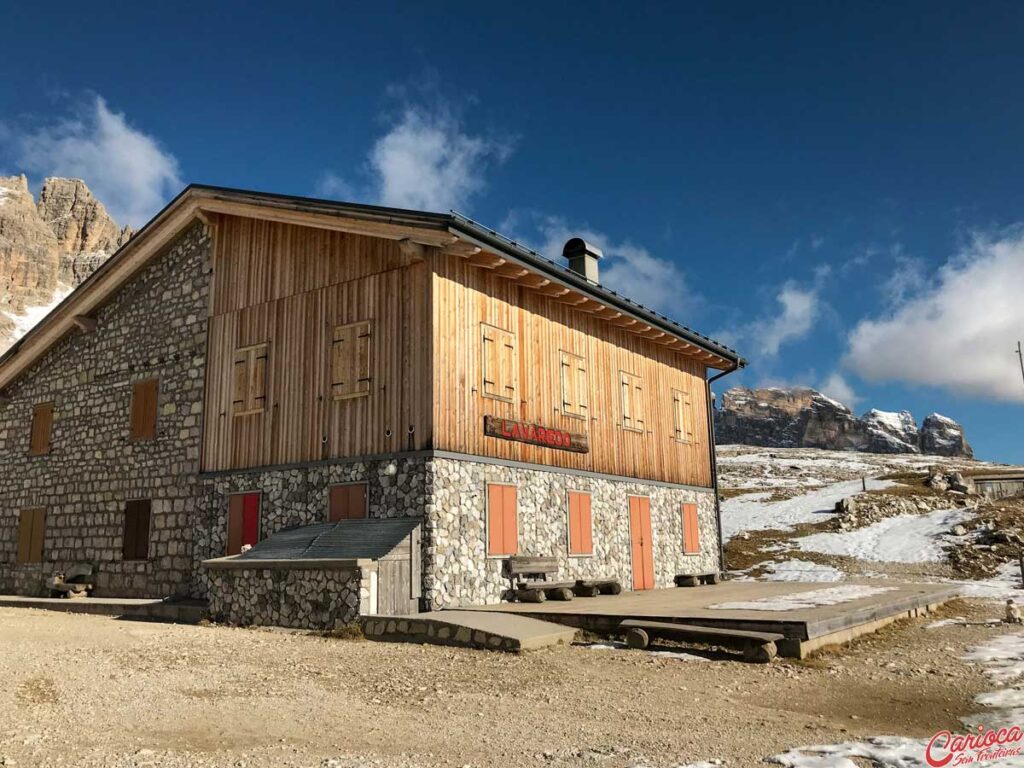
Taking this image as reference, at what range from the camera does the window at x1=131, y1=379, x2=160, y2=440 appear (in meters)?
18.5

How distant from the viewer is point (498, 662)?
30.1ft

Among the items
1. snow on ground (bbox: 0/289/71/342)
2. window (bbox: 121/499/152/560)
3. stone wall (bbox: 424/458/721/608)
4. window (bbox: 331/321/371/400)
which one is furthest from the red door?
snow on ground (bbox: 0/289/71/342)

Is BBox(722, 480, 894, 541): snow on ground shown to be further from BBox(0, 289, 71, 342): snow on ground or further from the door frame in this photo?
BBox(0, 289, 71, 342): snow on ground

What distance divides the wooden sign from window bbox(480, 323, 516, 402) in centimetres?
53

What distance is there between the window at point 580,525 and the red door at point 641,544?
2.00 meters

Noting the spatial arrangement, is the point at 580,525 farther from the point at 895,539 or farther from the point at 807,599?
the point at 895,539

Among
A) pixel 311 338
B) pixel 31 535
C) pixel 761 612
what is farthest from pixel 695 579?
pixel 31 535

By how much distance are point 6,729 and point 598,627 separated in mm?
7653

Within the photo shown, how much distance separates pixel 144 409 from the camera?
18734 millimetres

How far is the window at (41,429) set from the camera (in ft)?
67.8

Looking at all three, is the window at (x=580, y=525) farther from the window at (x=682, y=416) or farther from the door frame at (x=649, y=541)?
the window at (x=682, y=416)

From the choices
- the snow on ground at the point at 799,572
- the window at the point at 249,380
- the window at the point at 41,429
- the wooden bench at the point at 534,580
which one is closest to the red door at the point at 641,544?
the wooden bench at the point at 534,580

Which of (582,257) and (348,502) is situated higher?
(582,257)

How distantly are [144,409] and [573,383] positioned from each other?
33.5 ft
